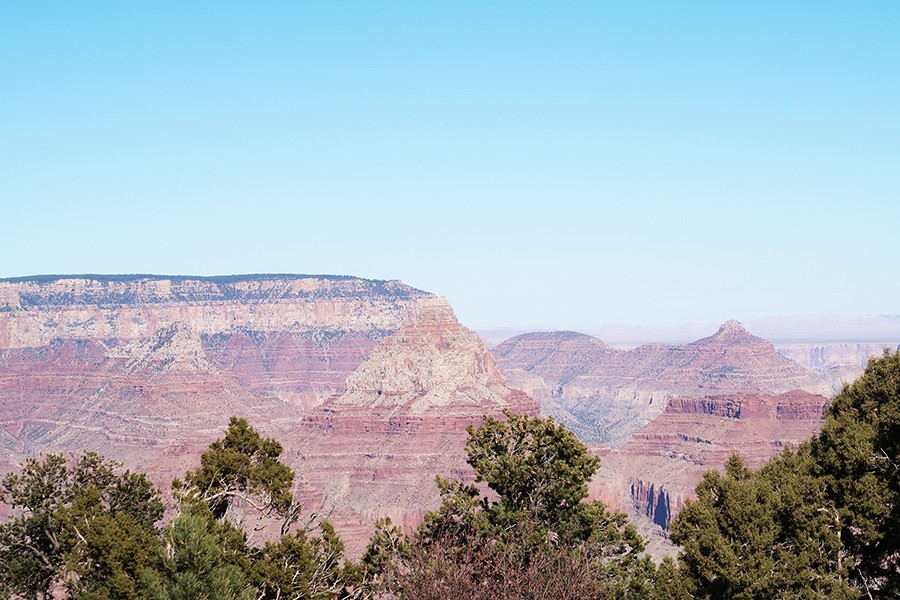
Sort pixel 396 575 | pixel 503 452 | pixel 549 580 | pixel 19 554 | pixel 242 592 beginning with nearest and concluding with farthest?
pixel 242 592 < pixel 549 580 < pixel 396 575 < pixel 19 554 < pixel 503 452

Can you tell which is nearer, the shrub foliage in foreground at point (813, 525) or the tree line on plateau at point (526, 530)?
the tree line on plateau at point (526, 530)

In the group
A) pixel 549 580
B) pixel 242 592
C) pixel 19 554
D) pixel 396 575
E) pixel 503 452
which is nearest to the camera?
pixel 242 592

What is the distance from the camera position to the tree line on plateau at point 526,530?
45344 mm

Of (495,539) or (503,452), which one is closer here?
(495,539)

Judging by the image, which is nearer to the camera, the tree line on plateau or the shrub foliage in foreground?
the tree line on plateau

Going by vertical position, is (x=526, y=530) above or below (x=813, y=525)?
below

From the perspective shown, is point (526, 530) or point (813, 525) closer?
point (813, 525)

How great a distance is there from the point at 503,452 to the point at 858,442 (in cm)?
1550

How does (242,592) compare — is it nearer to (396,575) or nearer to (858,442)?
(396,575)

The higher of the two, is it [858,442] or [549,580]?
[858,442]

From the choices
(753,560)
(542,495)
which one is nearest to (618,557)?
(542,495)

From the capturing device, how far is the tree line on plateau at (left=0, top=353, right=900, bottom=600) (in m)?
45.3

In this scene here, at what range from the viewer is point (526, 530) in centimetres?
5128

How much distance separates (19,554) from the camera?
52.4m
